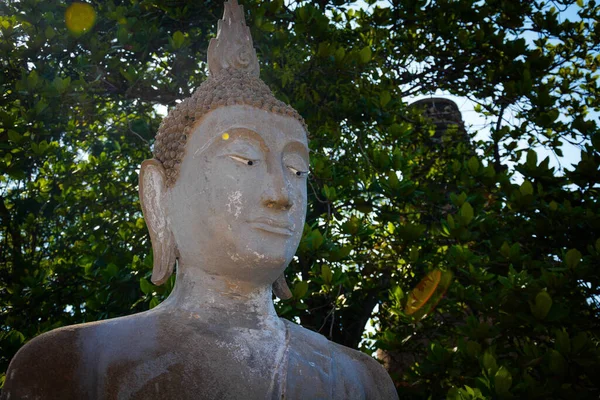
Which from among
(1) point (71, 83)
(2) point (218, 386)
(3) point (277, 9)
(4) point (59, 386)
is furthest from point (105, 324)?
(3) point (277, 9)

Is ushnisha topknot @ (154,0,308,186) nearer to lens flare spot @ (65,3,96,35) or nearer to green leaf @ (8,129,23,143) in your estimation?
green leaf @ (8,129,23,143)

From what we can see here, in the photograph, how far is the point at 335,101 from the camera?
726 cm

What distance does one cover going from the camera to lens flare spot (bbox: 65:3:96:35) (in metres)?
6.86

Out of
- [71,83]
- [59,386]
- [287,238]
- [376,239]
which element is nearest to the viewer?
[59,386]

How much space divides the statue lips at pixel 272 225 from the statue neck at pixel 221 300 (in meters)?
0.28

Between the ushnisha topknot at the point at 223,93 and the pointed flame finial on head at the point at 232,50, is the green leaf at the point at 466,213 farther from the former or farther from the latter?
the pointed flame finial on head at the point at 232,50

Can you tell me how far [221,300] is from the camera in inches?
141

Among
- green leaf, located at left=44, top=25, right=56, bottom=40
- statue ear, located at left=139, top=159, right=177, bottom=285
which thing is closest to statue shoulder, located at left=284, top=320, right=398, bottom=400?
statue ear, located at left=139, top=159, right=177, bottom=285

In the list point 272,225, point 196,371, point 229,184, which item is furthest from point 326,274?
point 196,371

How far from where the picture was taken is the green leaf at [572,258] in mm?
5434

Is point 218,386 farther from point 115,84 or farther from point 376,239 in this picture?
point 115,84

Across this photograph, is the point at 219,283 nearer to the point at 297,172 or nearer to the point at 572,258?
the point at 297,172

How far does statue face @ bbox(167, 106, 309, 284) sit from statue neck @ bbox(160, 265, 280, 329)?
0.04 meters

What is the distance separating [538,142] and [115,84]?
4.37 metres
